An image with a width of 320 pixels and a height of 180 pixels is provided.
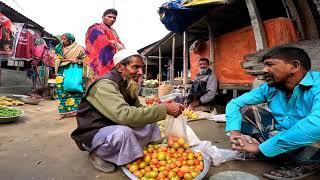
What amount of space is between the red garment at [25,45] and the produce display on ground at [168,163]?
1092cm

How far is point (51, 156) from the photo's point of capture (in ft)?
10.9

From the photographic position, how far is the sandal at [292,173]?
97.2 inches

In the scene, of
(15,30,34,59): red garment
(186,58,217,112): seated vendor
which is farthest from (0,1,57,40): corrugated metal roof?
(186,58,217,112): seated vendor

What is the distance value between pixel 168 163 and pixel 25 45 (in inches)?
453

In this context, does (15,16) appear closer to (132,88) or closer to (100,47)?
(100,47)

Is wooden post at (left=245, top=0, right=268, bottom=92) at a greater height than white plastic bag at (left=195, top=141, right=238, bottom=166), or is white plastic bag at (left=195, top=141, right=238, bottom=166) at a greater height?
wooden post at (left=245, top=0, right=268, bottom=92)

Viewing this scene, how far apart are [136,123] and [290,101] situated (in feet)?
4.95

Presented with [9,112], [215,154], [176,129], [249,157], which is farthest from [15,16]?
[249,157]

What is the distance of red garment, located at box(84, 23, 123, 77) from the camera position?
5.38 meters

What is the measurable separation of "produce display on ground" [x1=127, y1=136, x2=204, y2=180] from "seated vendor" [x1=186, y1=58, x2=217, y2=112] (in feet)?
13.2

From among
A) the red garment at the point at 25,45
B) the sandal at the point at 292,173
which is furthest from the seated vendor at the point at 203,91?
the red garment at the point at 25,45

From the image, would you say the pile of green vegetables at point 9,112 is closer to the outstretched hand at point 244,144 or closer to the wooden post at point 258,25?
the outstretched hand at point 244,144

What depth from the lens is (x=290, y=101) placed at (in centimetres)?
266

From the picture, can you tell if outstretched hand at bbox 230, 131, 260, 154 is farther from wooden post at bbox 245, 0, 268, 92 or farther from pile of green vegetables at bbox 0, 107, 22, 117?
pile of green vegetables at bbox 0, 107, 22, 117
